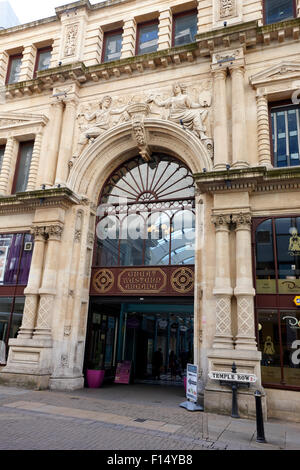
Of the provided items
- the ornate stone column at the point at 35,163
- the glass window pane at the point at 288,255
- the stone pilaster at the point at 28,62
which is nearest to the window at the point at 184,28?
the ornate stone column at the point at 35,163

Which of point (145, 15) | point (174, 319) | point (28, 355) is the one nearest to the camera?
point (28, 355)

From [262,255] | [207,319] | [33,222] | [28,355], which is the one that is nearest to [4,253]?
[33,222]

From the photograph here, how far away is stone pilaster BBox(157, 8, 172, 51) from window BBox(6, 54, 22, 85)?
26.9 ft

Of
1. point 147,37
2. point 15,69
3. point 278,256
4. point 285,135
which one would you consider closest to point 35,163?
point 15,69

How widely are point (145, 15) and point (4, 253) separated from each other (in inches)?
505

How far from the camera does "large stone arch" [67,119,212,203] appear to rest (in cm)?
1414

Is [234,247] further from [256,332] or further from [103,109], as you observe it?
[103,109]

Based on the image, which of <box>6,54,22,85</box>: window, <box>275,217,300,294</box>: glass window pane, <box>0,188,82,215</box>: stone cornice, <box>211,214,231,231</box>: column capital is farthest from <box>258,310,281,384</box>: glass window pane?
<box>6,54,22,85</box>: window

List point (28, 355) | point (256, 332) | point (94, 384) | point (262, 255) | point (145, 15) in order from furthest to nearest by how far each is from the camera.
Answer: point (145, 15) < point (94, 384) < point (28, 355) < point (262, 255) < point (256, 332)

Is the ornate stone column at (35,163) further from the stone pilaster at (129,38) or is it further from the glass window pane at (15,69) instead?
the stone pilaster at (129,38)

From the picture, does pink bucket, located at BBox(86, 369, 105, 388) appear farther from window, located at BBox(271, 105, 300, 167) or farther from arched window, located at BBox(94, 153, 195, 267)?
window, located at BBox(271, 105, 300, 167)

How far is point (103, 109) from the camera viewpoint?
1566 centimetres

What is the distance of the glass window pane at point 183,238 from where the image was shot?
13219mm

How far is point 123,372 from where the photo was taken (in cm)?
1537
